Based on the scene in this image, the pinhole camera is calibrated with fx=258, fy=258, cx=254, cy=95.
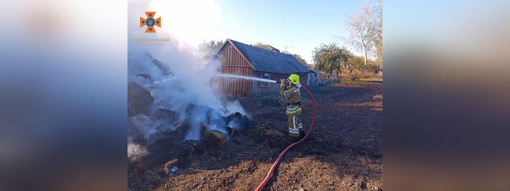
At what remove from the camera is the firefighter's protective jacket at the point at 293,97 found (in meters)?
2.17

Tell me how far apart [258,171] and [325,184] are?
20.7 inches

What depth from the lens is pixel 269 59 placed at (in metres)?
2.18

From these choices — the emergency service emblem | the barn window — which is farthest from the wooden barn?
the emergency service emblem

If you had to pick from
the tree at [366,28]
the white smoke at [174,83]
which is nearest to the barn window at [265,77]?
the white smoke at [174,83]

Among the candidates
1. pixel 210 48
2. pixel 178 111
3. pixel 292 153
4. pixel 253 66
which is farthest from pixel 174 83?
pixel 292 153

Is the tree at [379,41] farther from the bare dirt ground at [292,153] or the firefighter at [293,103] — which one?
the firefighter at [293,103]

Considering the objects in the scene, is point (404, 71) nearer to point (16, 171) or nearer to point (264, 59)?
point (264, 59)

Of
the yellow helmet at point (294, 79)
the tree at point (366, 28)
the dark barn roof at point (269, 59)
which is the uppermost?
the tree at point (366, 28)

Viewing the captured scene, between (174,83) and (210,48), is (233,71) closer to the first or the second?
(210,48)

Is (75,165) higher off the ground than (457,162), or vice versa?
(457,162)

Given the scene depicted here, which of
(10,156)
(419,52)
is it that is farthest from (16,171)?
(419,52)

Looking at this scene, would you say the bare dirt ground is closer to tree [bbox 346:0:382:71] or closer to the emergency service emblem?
tree [bbox 346:0:382:71]

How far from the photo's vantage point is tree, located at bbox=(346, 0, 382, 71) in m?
1.96

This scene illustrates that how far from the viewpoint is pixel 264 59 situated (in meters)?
2.18
